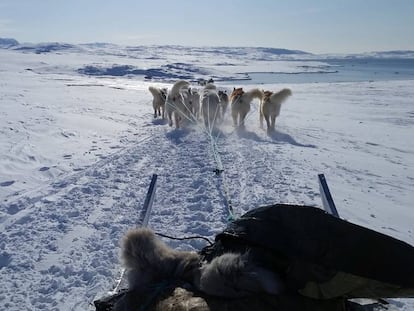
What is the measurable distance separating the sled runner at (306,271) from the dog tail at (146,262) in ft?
0.16

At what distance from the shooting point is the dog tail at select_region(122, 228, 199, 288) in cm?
172

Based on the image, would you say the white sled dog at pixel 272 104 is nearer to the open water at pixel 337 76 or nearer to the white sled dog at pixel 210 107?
the white sled dog at pixel 210 107

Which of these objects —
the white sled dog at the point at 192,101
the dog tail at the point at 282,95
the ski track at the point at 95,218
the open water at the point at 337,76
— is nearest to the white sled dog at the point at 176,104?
the white sled dog at the point at 192,101

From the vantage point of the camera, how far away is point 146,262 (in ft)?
5.70

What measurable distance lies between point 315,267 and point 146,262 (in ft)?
2.26

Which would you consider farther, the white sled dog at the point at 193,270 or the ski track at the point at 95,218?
the ski track at the point at 95,218

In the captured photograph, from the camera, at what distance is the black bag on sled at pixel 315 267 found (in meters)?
1.50

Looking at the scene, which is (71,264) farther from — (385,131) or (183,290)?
(385,131)

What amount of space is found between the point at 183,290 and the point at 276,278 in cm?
36

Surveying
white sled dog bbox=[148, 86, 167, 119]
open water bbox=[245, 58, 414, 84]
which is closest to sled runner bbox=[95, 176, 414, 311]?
white sled dog bbox=[148, 86, 167, 119]

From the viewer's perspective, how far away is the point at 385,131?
32.0 ft

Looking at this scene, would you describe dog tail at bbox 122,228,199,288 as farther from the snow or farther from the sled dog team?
the sled dog team

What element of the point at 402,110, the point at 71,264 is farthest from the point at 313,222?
the point at 402,110

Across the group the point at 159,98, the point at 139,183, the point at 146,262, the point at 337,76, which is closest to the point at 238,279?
the point at 146,262
